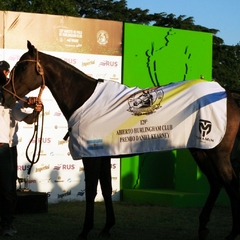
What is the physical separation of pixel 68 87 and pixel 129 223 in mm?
2325

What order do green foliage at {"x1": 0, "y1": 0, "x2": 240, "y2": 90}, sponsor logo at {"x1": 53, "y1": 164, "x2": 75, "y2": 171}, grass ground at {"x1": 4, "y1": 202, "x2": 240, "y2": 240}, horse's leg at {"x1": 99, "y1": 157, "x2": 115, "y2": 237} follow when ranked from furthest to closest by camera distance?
green foliage at {"x1": 0, "y1": 0, "x2": 240, "y2": 90}, sponsor logo at {"x1": 53, "y1": 164, "x2": 75, "y2": 171}, grass ground at {"x1": 4, "y1": 202, "x2": 240, "y2": 240}, horse's leg at {"x1": 99, "y1": 157, "x2": 115, "y2": 237}

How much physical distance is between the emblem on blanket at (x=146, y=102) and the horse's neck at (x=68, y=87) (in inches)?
20.9

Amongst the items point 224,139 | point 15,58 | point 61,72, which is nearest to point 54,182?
point 15,58

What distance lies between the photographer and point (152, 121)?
6461 millimetres

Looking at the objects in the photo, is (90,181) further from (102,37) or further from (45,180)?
(102,37)

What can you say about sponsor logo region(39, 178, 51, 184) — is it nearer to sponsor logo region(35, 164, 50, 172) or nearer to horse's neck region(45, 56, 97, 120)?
sponsor logo region(35, 164, 50, 172)

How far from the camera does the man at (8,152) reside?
6.95 meters

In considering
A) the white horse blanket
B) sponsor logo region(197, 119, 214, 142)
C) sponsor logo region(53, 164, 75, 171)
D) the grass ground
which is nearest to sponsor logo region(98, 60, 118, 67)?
sponsor logo region(53, 164, 75, 171)

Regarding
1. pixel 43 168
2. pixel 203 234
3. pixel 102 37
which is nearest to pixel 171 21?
pixel 102 37

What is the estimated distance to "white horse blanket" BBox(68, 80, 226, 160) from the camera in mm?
6367

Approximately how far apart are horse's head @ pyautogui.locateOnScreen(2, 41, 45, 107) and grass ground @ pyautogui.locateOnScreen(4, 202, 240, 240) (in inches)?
64.2

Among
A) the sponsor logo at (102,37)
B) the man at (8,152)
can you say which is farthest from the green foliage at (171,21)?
the man at (8,152)

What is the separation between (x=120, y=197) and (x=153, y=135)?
501 centimetres

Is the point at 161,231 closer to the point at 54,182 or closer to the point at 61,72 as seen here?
the point at 61,72
